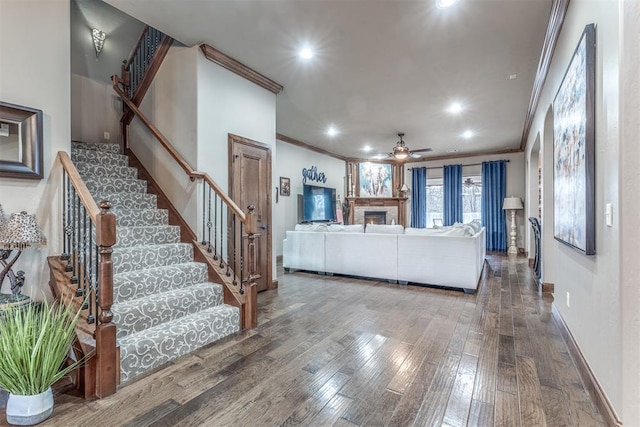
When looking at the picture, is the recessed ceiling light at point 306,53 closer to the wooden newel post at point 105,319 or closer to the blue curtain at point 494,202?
the wooden newel post at point 105,319

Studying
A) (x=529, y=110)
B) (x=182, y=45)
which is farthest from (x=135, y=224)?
(x=529, y=110)

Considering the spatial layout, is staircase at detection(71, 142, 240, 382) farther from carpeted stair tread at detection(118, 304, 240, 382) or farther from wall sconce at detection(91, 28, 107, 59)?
Result: wall sconce at detection(91, 28, 107, 59)

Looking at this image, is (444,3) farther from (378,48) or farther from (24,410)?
(24,410)

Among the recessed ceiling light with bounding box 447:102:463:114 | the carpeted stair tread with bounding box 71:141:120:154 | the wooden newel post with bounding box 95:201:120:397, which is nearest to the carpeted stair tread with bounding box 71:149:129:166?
the carpeted stair tread with bounding box 71:141:120:154

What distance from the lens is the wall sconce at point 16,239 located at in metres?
2.00

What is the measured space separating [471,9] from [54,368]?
402cm

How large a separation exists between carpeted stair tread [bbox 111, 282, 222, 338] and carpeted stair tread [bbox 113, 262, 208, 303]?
62 mm

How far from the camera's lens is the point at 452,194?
30.2 feet

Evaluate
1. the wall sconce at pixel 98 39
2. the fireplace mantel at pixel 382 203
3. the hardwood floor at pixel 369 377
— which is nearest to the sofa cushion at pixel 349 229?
the hardwood floor at pixel 369 377

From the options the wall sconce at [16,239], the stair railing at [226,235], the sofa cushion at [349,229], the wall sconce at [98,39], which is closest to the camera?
the wall sconce at [16,239]

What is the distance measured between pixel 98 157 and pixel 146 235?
1333 mm

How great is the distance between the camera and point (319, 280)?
4934 mm

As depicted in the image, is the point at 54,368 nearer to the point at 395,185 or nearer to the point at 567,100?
the point at 567,100

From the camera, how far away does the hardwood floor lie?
5.54 feet
